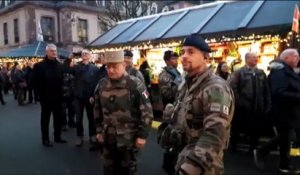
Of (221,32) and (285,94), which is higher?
(221,32)

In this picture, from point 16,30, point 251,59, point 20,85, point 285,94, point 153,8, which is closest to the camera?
point 285,94

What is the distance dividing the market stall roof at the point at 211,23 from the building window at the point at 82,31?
28138 mm

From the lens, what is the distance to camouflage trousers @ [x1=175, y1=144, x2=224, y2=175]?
8.85ft

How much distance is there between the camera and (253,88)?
278 inches

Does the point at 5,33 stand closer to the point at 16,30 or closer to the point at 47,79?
the point at 16,30

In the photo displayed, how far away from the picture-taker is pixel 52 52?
8094 mm

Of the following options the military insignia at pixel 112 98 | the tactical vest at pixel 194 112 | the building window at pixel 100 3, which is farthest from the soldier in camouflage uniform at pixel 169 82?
the building window at pixel 100 3

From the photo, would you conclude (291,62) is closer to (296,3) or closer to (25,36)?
(296,3)

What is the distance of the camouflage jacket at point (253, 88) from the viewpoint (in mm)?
7047

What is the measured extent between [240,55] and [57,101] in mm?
5911

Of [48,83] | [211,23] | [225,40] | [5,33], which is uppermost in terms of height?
[5,33]

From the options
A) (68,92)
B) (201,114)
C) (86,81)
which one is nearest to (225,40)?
(68,92)

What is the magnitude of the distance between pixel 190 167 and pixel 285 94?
11.9 ft

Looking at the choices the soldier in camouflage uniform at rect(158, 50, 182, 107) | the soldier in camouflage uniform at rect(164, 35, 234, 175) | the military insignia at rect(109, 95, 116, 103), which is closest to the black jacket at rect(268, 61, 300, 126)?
the soldier in camouflage uniform at rect(158, 50, 182, 107)
